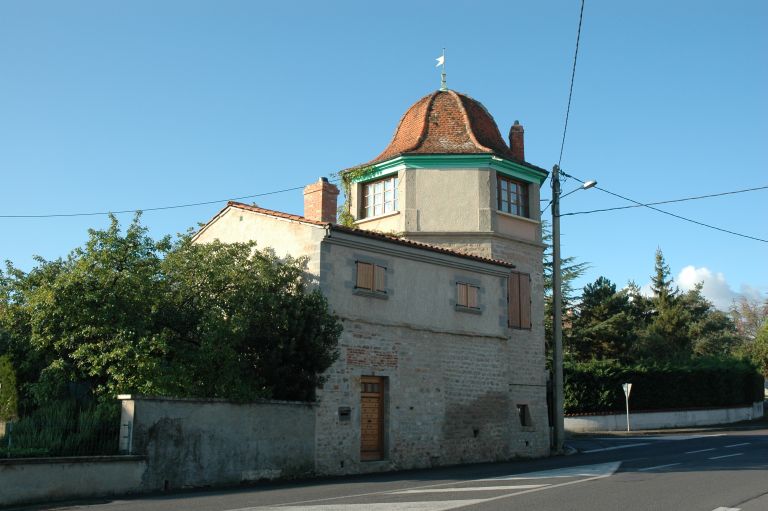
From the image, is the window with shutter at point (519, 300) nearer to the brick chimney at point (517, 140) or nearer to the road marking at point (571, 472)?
the brick chimney at point (517, 140)

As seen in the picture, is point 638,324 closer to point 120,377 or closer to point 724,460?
point 724,460

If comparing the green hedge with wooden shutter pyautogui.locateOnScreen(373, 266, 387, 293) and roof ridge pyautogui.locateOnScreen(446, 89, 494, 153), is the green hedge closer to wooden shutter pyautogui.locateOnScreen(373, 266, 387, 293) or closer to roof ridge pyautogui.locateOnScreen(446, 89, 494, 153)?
roof ridge pyautogui.locateOnScreen(446, 89, 494, 153)

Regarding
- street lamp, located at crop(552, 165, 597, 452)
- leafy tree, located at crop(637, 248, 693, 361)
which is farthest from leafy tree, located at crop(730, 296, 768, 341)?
street lamp, located at crop(552, 165, 597, 452)

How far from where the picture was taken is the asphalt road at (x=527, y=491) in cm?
1088

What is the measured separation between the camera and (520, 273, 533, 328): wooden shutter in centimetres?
2430

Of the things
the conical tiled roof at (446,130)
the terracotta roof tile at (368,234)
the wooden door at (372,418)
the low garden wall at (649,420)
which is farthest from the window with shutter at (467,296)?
the low garden wall at (649,420)

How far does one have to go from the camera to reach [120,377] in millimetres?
15945

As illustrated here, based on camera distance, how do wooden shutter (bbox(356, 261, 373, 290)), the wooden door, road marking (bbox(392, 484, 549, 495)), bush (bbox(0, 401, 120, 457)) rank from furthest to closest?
wooden shutter (bbox(356, 261, 373, 290)) → the wooden door → bush (bbox(0, 401, 120, 457)) → road marking (bbox(392, 484, 549, 495))

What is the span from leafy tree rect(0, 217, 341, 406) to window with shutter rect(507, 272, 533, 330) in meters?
7.77

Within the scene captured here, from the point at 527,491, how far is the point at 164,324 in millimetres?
9449

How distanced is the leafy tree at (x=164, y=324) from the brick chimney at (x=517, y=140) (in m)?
11.4

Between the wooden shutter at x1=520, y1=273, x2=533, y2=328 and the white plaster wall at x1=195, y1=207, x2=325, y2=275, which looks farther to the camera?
the wooden shutter at x1=520, y1=273, x2=533, y2=328

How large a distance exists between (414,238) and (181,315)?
8.71 metres

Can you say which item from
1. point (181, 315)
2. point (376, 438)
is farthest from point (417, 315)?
point (181, 315)
